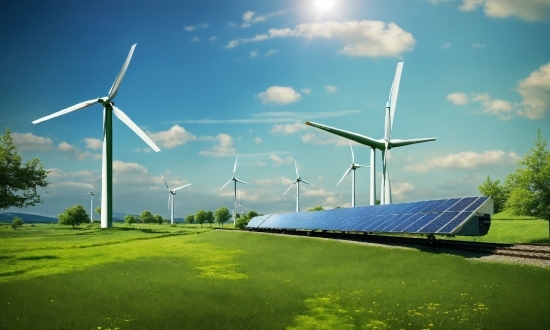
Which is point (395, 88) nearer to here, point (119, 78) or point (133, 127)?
point (133, 127)

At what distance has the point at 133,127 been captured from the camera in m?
69.1

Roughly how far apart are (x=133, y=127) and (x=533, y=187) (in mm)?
65136

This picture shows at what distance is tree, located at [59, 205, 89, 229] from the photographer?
342 feet

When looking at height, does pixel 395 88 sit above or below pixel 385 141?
above

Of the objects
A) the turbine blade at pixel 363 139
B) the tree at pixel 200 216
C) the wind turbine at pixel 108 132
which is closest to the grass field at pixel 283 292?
the wind turbine at pixel 108 132

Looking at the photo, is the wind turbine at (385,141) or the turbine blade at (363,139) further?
the turbine blade at (363,139)

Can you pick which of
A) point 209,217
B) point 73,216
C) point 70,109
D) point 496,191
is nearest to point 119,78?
point 70,109

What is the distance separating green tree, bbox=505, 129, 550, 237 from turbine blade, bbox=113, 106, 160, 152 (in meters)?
53.8

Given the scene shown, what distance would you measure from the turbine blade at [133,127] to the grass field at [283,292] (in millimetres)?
25564

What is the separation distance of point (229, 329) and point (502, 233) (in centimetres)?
5439

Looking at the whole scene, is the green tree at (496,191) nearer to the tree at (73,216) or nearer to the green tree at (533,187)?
the green tree at (533,187)

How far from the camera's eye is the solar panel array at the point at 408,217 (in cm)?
3278

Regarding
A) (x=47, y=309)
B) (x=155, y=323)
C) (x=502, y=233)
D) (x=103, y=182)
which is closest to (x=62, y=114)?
(x=103, y=182)

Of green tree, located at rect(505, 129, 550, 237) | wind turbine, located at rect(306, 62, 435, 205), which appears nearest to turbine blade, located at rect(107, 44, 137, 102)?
wind turbine, located at rect(306, 62, 435, 205)
